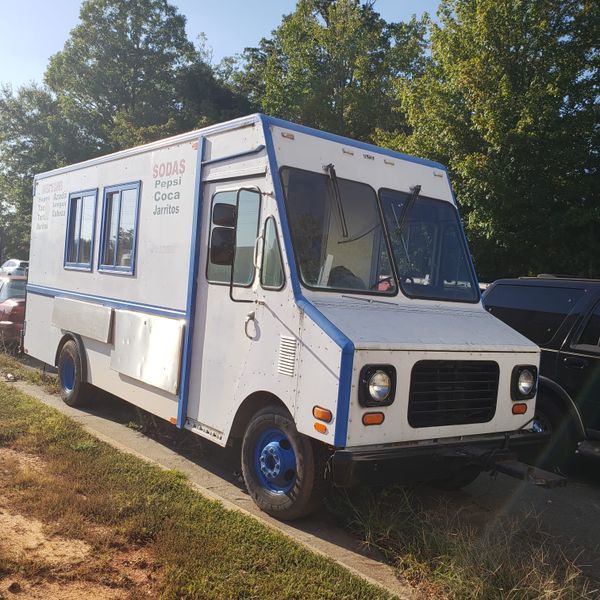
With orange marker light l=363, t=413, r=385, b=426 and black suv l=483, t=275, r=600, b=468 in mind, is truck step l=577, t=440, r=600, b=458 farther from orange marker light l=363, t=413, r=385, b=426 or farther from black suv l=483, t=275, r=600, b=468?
orange marker light l=363, t=413, r=385, b=426

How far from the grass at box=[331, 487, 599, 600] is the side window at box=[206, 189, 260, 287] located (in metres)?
1.88

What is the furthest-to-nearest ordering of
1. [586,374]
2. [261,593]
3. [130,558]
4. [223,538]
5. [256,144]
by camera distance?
1. [586,374]
2. [256,144]
3. [223,538]
4. [130,558]
5. [261,593]

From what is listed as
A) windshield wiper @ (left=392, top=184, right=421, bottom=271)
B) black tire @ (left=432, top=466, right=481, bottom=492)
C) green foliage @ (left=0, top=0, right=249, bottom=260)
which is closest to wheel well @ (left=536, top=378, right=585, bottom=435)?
black tire @ (left=432, top=466, right=481, bottom=492)

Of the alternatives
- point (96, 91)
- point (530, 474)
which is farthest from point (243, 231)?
point (96, 91)

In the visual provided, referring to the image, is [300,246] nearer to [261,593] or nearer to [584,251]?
[261,593]

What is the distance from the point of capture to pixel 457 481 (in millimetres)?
5469

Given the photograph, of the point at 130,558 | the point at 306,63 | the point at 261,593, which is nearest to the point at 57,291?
the point at 130,558

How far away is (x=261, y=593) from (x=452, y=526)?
170 cm

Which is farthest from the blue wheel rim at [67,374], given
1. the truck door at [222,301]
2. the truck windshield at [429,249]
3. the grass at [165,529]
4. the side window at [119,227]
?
the truck windshield at [429,249]

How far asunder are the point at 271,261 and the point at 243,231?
50 cm

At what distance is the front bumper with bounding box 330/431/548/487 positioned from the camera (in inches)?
153

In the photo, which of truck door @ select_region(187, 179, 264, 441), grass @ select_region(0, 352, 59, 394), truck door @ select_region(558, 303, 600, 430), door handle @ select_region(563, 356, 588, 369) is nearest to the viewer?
truck door @ select_region(187, 179, 264, 441)

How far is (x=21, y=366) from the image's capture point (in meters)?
10.2

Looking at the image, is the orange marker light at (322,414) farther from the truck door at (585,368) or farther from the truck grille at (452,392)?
the truck door at (585,368)
